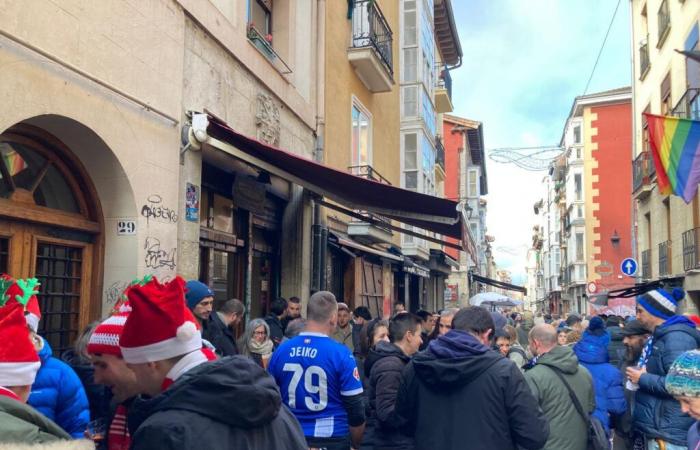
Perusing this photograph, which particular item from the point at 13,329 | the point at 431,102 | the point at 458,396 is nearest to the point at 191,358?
the point at 13,329

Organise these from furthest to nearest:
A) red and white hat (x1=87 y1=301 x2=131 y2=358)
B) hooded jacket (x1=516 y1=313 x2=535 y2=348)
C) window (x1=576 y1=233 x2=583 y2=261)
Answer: window (x1=576 y1=233 x2=583 y2=261) < hooded jacket (x1=516 y1=313 x2=535 y2=348) < red and white hat (x1=87 y1=301 x2=131 y2=358)

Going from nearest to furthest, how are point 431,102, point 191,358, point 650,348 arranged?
point 191,358
point 650,348
point 431,102

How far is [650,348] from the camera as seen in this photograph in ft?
16.7

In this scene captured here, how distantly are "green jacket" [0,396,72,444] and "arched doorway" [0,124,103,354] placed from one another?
3354 millimetres

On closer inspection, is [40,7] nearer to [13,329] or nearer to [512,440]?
[13,329]

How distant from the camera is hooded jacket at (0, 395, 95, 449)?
66.9 inches

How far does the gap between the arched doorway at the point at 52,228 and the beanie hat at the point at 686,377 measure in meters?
4.60

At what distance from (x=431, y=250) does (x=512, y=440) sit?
20.6m

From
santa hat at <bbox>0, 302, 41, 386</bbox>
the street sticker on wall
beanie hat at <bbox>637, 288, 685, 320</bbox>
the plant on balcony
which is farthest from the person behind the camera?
the plant on balcony

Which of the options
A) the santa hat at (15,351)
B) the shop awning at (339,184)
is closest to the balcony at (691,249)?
the shop awning at (339,184)

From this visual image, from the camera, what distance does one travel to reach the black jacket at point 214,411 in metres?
1.76

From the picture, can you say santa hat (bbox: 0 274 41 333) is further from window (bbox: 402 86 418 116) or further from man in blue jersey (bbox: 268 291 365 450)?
window (bbox: 402 86 418 116)

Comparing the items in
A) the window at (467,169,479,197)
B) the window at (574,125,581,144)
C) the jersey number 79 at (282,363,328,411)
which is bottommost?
the jersey number 79 at (282,363,328,411)

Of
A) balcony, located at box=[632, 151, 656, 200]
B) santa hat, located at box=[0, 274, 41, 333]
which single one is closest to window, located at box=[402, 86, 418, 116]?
balcony, located at box=[632, 151, 656, 200]
